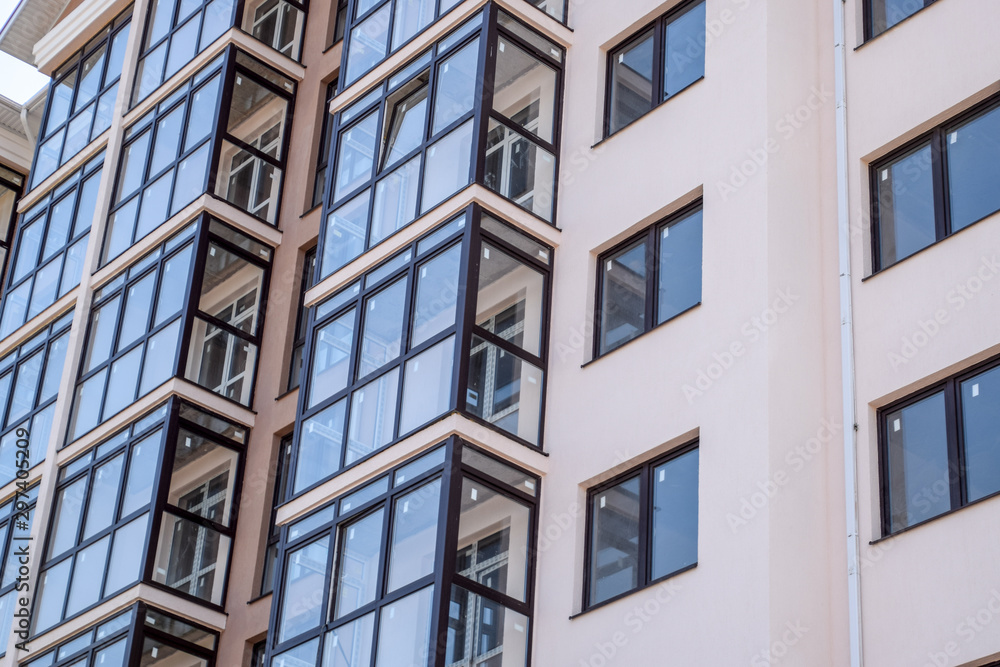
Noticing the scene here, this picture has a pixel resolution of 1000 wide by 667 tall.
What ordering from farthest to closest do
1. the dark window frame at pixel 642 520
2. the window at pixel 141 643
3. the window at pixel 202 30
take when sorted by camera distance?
the window at pixel 202 30
the window at pixel 141 643
the dark window frame at pixel 642 520

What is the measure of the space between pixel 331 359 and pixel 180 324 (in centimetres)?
406

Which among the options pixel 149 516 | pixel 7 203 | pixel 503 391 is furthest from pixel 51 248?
pixel 503 391

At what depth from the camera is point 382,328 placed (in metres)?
18.7

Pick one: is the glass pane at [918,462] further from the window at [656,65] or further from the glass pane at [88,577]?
the glass pane at [88,577]

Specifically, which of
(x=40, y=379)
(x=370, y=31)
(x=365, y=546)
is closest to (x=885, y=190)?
(x=365, y=546)

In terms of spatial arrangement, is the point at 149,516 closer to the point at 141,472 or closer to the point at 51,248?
the point at 141,472

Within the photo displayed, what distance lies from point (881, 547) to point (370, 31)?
11.3 m

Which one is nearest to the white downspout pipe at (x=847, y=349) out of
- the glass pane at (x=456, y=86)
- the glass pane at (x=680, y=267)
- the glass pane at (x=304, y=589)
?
the glass pane at (x=680, y=267)

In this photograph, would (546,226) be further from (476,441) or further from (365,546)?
(365,546)

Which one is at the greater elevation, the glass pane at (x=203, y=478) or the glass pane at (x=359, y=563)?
the glass pane at (x=203, y=478)

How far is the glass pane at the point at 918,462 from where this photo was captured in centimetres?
1439

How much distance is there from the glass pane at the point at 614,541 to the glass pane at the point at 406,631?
1.84 m

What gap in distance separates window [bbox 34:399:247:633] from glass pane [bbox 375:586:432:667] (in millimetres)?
5697

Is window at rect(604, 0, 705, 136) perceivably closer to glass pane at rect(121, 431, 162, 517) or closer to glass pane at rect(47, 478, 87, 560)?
glass pane at rect(121, 431, 162, 517)
